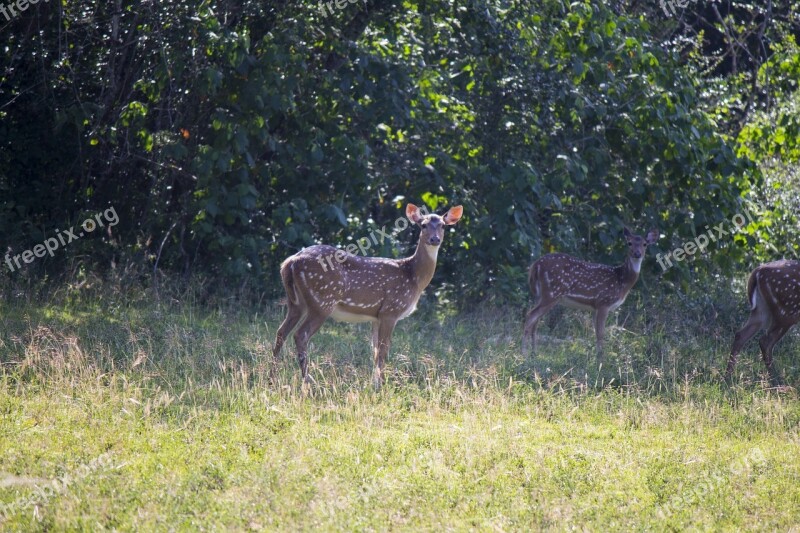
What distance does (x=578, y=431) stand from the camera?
7746 millimetres

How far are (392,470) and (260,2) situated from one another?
735 cm

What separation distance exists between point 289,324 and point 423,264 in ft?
4.85

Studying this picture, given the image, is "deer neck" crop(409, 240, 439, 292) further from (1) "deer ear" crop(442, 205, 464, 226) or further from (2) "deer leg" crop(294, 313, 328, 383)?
(2) "deer leg" crop(294, 313, 328, 383)

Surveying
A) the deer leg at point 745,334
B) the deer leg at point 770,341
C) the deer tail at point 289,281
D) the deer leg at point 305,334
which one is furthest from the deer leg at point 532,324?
the deer tail at point 289,281

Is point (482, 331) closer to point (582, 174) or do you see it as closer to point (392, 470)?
point (582, 174)

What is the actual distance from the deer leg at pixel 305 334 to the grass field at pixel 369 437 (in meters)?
0.15

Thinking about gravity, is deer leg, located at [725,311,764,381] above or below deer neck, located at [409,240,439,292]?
below

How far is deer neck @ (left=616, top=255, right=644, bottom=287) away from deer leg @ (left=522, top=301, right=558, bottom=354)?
37.6 inches

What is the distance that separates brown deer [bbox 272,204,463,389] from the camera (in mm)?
9523

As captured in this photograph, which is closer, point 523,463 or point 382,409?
point 523,463

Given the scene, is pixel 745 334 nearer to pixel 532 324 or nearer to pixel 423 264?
pixel 532 324

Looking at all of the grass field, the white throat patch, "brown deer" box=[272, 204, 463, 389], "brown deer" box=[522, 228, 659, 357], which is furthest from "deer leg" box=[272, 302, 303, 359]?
"brown deer" box=[522, 228, 659, 357]

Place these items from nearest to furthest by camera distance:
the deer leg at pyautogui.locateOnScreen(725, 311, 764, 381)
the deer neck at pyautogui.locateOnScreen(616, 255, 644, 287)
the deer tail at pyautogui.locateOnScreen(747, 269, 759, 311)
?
the deer leg at pyautogui.locateOnScreen(725, 311, 764, 381), the deer tail at pyautogui.locateOnScreen(747, 269, 759, 311), the deer neck at pyautogui.locateOnScreen(616, 255, 644, 287)

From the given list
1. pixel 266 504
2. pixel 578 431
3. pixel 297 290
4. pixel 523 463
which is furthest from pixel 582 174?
pixel 266 504
